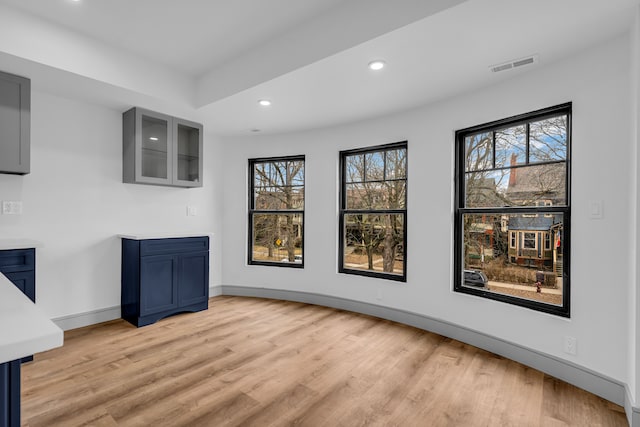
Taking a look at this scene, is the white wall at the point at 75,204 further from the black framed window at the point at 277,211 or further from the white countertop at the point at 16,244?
the black framed window at the point at 277,211

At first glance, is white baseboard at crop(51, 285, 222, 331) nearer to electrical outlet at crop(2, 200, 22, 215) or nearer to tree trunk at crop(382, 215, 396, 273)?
electrical outlet at crop(2, 200, 22, 215)

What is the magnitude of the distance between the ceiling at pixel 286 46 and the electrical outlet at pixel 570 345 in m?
2.08

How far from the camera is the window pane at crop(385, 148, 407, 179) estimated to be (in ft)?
12.8

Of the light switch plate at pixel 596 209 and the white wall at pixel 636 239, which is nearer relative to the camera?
the white wall at pixel 636 239

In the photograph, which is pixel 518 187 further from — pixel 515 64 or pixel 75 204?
pixel 75 204

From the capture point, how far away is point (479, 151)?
324 cm

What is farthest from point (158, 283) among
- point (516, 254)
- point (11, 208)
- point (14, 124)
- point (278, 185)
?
point (516, 254)

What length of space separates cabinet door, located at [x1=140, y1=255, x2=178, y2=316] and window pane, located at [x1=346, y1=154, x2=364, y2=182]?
2335mm

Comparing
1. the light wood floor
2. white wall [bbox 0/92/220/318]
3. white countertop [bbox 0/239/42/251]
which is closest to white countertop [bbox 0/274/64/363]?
the light wood floor

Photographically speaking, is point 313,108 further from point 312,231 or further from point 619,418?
point 619,418

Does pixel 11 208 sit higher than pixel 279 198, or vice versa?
pixel 279 198

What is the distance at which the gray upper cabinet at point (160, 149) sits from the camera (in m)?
3.73

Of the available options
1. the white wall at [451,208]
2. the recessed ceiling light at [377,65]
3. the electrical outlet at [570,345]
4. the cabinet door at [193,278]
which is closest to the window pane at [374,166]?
the white wall at [451,208]

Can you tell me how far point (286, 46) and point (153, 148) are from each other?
2048 mm
